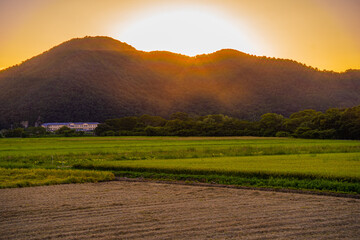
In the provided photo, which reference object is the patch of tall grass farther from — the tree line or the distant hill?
the distant hill

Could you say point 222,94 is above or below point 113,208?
above

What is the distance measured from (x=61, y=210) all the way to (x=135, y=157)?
19.0 meters

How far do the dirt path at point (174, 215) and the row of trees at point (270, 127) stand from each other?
49.7 m

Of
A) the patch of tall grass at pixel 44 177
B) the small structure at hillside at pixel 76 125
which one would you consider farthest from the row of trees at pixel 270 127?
the patch of tall grass at pixel 44 177

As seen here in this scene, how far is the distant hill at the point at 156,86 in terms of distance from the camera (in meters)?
108

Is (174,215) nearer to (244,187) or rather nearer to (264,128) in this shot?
(244,187)

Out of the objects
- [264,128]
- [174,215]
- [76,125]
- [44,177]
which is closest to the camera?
[174,215]

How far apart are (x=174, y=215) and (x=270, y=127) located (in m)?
64.7

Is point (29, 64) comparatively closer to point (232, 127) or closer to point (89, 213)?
point (232, 127)

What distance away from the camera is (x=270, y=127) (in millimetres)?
73125

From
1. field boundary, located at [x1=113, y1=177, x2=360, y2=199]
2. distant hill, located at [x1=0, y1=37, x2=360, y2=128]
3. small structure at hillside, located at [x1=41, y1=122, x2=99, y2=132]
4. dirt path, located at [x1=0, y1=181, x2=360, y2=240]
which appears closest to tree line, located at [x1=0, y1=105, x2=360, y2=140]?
small structure at hillside, located at [x1=41, y1=122, x2=99, y2=132]

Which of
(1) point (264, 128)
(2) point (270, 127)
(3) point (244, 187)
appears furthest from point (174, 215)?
(1) point (264, 128)

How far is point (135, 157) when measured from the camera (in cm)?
3094

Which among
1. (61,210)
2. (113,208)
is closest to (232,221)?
(113,208)
